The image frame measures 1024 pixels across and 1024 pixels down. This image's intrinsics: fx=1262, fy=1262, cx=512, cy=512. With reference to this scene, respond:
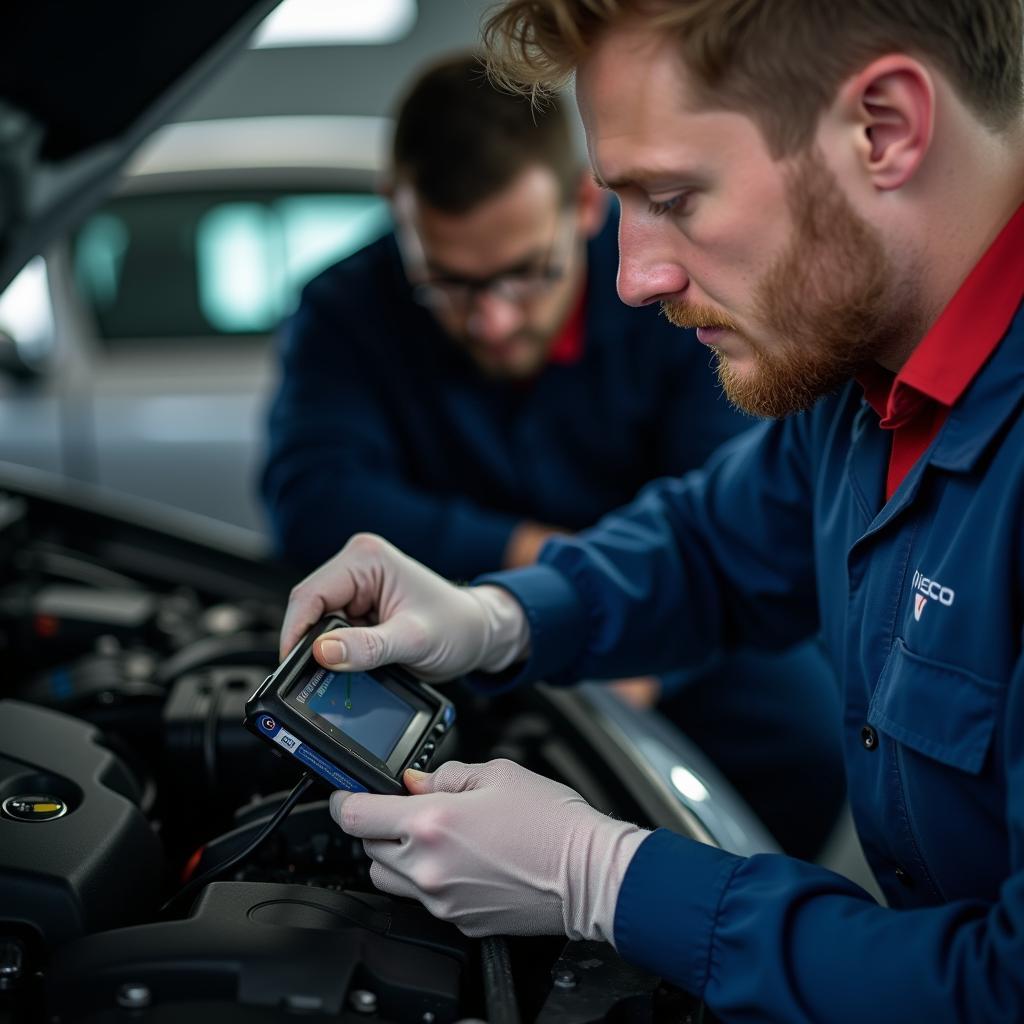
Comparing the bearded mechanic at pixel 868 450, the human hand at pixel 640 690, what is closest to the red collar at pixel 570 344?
the human hand at pixel 640 690

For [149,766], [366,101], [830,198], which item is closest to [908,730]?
[830,198]

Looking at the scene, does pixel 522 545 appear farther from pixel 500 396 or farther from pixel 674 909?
pixel 674 909

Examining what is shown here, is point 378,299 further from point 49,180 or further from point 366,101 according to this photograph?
point 366,101

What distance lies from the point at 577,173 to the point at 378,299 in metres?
0.39

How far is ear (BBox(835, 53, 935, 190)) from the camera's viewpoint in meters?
0.86

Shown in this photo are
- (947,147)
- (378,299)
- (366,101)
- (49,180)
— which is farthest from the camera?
(366,101)

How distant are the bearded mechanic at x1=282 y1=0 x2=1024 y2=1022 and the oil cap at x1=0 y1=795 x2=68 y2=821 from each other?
0.23 m

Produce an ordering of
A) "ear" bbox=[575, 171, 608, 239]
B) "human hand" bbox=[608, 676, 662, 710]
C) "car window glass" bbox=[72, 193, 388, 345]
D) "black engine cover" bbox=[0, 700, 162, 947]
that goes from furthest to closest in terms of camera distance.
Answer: "car window glass" bbox=[72, 193, 388, 345] < "ear" bbox=[575, 171, 608, 239] < "human hand" bbox=[608, 676, 662, 710] < "black engine cover" bbox=[0, 700, 162, 947]

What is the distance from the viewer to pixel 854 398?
1.17 metres

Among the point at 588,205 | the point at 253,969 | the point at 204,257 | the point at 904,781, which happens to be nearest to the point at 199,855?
the point at 253,969

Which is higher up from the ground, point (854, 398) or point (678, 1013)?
point (854, 398)

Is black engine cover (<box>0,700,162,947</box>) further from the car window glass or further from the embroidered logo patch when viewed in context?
the car window glass

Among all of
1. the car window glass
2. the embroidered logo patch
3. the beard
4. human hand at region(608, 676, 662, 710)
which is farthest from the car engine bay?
the car window glass

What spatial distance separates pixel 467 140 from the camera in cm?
182
